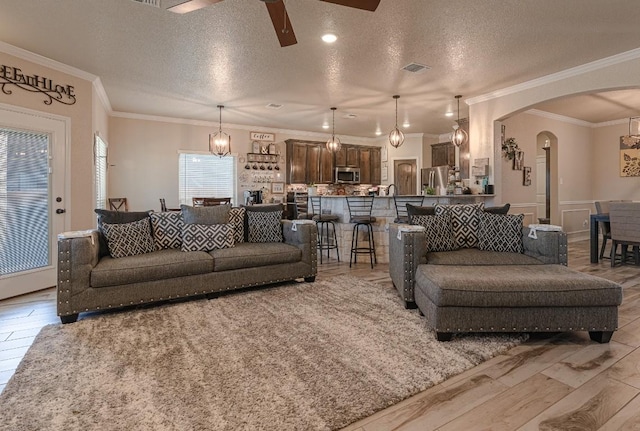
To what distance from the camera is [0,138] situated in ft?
12.1

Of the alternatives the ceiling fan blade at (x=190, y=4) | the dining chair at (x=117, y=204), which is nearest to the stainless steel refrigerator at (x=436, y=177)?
the dining chair at (x=117, y=204)

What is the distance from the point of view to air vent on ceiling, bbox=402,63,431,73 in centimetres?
436

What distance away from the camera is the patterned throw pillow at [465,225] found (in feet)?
11.3

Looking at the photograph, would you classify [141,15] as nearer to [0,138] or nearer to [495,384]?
[0,138]

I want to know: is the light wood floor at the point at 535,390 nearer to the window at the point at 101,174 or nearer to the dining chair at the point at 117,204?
the window at the point at 101,174

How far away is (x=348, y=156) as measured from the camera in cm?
937

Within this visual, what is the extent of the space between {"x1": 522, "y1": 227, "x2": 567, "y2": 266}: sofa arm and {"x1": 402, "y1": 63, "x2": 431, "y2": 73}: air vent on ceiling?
2.54 meters

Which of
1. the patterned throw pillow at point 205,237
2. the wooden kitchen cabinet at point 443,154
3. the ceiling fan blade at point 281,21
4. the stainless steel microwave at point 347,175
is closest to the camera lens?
the ceiling fan blade at point 281,21

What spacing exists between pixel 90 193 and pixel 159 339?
3.16m

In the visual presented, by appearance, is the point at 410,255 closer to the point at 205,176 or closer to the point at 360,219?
the point at 360,219

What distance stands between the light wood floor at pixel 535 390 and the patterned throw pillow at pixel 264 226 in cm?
218

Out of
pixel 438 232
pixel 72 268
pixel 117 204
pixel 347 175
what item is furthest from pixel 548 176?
pixel 117 204

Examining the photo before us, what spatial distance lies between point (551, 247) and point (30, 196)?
548cm

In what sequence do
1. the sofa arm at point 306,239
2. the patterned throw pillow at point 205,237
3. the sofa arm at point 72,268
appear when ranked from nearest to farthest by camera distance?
the sofa arm at point 72,268, the patterned throw pillow at point 205,237, the sofa arm at point 306,239
